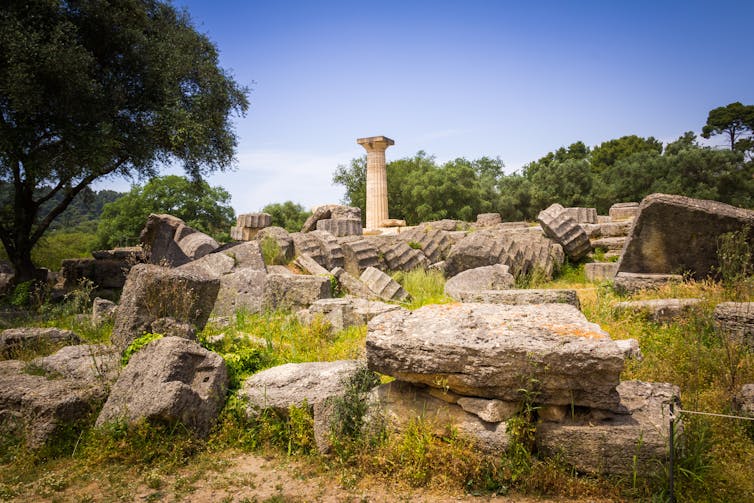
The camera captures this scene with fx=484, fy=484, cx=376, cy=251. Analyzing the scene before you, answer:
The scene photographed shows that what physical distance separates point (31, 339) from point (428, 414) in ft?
18.8

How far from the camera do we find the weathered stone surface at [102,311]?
8094 millimetres

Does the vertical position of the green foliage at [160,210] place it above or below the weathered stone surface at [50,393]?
above

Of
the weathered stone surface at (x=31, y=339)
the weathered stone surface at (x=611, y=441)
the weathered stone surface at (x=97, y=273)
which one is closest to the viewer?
the weathered stone surface at (x=611, y=441)

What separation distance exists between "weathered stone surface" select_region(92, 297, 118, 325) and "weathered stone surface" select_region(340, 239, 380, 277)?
557cm

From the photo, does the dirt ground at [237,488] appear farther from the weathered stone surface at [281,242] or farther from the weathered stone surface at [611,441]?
the weathered stone surface at [281,242]

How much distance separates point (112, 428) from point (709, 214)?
30.0 ft

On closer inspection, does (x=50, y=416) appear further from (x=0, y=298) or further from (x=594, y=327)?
(x=0, y=298)

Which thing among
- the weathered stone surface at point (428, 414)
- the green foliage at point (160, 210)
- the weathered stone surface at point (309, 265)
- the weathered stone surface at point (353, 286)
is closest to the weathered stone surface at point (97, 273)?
the weathered stone surface at point (309, 265)

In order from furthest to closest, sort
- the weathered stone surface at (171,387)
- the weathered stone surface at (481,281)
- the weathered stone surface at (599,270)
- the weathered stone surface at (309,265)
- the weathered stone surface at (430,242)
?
the weathered stone surface at (430,242)
the weathered stone surface at (309,265)
the weathered stone surface at (599,270)
the weathered stone surface at (481,281)
the weathered stone surface at (171,387)

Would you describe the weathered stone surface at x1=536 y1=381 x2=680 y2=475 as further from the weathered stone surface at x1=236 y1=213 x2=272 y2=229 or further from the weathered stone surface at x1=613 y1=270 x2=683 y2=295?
the weathered stone surface at x1=236 y1=213 x2=272 y2=229

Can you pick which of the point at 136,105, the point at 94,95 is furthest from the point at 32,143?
the point at 136,105

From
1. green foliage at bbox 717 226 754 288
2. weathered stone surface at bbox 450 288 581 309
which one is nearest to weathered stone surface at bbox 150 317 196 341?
weathered stone surface at bbox 450 288 581 309

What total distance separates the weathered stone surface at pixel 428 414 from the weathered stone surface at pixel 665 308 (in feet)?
12.6

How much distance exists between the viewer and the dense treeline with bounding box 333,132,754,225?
28406mm
